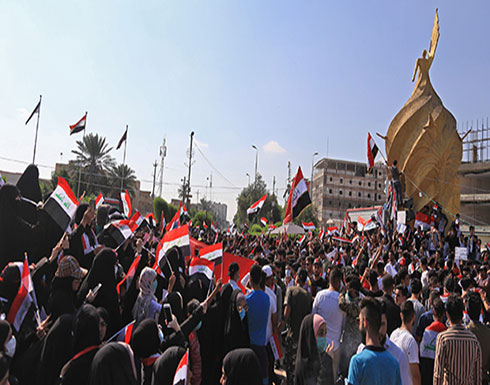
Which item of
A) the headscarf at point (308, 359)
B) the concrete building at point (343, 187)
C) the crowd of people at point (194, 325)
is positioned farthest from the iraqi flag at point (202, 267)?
the concrete building at point (343, 187)

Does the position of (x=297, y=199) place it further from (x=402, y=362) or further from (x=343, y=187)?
(x=343, y=187)

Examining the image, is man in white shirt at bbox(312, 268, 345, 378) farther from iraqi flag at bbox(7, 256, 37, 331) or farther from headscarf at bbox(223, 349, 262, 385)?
iraqi flag at bbox(7, 256, 37, 331)

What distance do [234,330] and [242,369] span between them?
166cm

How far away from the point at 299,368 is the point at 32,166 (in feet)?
16.0

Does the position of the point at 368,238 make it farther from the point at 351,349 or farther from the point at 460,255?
the point at 351,349

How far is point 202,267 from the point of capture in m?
5.30

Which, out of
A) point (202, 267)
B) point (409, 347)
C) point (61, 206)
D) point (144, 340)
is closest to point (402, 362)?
point (409, 347)

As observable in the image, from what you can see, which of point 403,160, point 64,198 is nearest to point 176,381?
point 64,198

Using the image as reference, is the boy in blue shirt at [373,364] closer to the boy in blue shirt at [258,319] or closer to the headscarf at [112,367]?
the headscarf at [112,367]

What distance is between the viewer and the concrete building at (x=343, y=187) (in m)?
77.5

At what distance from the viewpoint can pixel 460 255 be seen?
36.2 feet

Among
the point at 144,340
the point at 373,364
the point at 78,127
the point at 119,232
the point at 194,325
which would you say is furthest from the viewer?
the point at 78,127

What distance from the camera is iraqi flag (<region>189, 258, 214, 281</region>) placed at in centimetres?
527

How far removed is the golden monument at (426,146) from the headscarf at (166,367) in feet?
77.3
